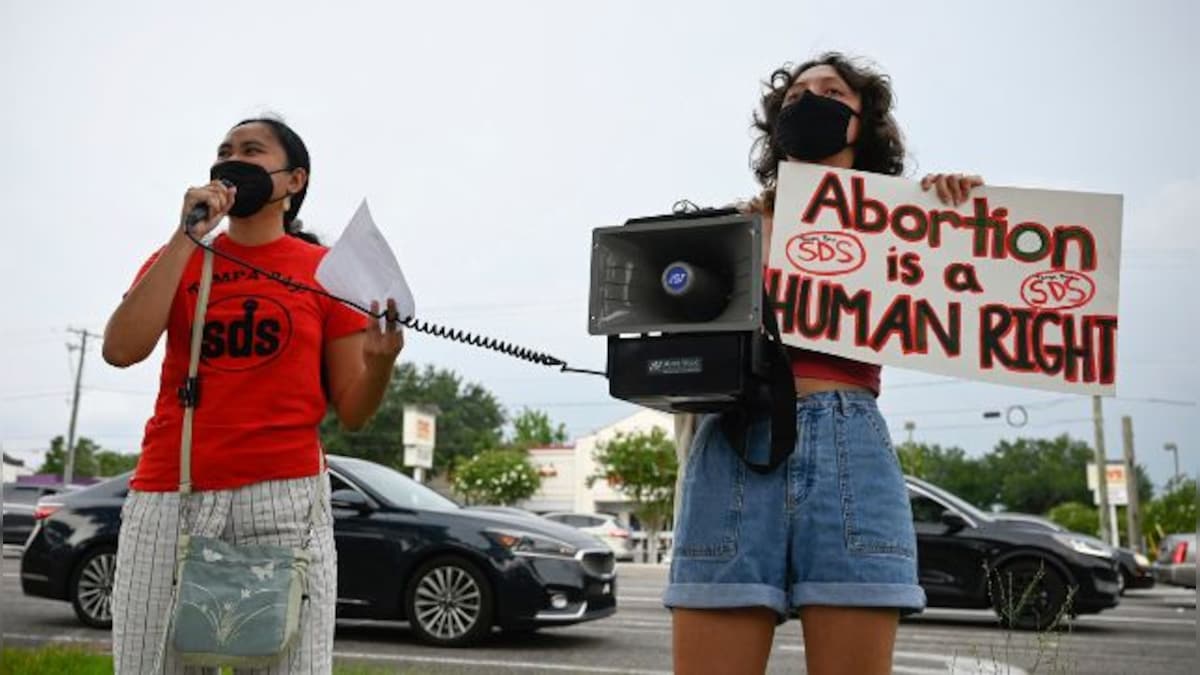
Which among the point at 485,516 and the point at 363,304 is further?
the point at 485,516

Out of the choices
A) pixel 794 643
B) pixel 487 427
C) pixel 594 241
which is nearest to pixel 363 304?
pixel 594 241

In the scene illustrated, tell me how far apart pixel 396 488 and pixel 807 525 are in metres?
7.37

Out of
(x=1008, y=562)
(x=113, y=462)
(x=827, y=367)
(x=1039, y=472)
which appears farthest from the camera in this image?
(x=1039, y=472)

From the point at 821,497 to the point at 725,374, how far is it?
0.29 m

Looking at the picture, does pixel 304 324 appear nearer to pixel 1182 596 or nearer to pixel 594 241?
pixel 594 241

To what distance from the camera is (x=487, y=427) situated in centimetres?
8669

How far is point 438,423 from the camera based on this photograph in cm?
8200

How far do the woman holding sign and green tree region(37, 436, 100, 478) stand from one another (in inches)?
3512

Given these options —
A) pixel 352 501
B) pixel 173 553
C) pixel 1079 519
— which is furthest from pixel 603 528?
pixel 1079 519

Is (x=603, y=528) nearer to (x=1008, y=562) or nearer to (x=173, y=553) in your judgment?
(x=1008, y=562)

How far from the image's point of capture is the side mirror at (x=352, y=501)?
8789 mm

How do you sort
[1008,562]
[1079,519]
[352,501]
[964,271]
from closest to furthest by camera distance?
[964,271] → [352,501] → [1008,562] → [1079,519]

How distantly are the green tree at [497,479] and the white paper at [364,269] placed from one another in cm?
5333

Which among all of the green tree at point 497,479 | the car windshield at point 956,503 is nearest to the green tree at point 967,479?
the green tree at point 497,479
